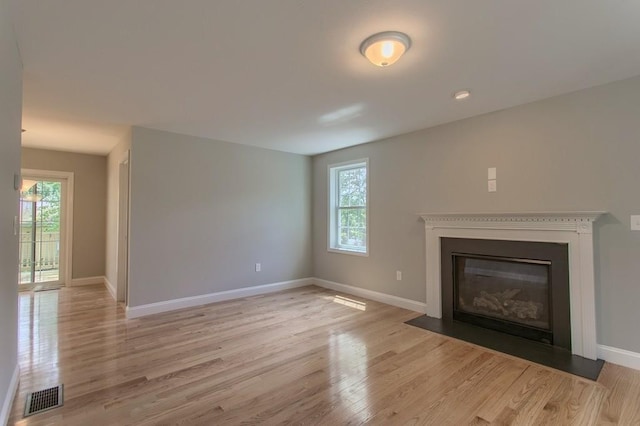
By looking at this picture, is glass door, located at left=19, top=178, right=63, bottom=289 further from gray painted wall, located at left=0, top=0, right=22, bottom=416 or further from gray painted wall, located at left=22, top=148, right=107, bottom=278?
gray painted wall, located at left=0, top=0, right=22, bottom=416

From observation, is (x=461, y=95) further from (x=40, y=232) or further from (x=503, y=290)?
(x=40, y=232)

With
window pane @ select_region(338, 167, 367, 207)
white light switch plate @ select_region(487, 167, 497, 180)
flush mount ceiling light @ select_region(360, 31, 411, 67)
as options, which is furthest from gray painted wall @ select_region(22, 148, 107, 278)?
white light switch plate @ select_region(487, 167, 497, 180)

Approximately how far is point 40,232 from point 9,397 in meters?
4.71

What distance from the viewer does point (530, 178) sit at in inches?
126

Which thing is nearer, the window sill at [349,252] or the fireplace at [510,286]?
the fireplace at [510,286]

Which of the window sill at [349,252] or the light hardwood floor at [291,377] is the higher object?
the window sill at [349,252]

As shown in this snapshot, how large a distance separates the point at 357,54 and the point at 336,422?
8.10ft

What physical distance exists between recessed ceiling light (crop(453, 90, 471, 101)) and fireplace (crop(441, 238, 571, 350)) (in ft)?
5.11

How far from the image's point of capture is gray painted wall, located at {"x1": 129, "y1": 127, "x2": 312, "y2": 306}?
4.05 meters

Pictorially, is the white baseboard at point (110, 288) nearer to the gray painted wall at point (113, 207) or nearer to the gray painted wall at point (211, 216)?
the gray painted wall at point (113, 207)

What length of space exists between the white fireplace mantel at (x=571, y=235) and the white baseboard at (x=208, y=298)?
3.01 metres

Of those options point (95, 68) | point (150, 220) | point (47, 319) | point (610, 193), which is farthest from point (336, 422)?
point (47, 319)

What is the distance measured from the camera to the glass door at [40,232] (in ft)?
17.8

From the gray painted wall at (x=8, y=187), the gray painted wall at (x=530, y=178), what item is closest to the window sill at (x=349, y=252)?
the gray painted wall at (x=530, y=178)
